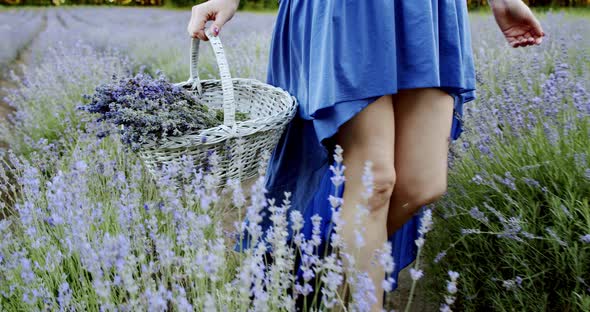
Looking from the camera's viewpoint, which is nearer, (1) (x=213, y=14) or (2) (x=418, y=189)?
(2) (x=418, y=189)

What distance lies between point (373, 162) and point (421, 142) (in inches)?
7.3

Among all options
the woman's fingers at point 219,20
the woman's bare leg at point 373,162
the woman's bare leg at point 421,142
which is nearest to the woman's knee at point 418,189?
the woman's bare leg at point 421,142

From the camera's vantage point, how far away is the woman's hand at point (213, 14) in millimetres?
1654

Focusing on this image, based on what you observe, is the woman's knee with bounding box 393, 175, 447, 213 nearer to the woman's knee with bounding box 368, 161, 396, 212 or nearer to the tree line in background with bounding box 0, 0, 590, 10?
the woman's knee with bounding box 368, 161, 396, 212

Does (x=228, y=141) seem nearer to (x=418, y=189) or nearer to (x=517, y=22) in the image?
(x=418, y=189)

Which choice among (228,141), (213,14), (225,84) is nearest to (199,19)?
(213,14)

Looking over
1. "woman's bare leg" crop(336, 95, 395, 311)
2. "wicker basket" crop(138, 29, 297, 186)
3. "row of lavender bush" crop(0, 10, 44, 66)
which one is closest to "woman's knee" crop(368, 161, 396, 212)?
"woman's bare leg" crop(336, 95, 395, 311)

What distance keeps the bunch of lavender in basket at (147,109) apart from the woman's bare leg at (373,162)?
Result: 438mm

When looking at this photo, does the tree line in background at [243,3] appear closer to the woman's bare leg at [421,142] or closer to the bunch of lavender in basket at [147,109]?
the bunch of lavender in basket at [147,109]

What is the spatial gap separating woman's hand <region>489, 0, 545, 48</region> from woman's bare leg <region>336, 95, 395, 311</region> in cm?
59

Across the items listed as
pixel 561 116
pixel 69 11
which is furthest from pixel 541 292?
pixel 69 11

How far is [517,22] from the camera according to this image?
1.79 m

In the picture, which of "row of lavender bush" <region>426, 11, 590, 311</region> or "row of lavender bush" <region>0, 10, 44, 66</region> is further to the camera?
"row of lavender bush" <region>0, 10, 44, 66</region>

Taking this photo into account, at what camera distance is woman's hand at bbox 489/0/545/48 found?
1.74m
